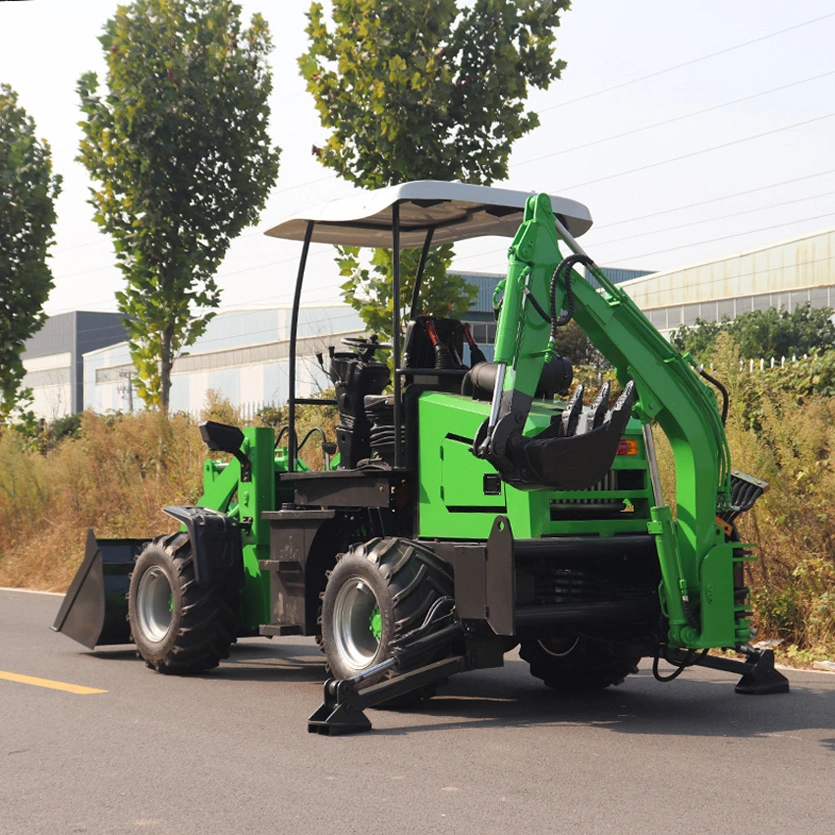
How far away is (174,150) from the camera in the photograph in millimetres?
17453

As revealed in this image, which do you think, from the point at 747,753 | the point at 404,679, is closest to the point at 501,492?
the point at 404,679

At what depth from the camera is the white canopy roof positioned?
8.38 metres

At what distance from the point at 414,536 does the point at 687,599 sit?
6.23 ft

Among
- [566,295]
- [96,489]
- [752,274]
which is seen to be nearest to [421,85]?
[566,295]

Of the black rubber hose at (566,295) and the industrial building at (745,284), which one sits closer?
the black rubber hose at (566,295)

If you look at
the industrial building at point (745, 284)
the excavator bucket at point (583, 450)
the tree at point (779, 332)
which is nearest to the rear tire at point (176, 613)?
the excavator bucket at point (583, 450)

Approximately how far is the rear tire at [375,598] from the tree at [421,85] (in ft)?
17.3

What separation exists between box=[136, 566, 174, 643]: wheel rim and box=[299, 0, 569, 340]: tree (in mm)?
4194

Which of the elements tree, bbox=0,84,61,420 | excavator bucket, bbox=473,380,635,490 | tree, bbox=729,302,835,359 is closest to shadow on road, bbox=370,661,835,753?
excavator bucket, bbox=473,380,635,490

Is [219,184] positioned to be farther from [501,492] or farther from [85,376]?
[85,376]

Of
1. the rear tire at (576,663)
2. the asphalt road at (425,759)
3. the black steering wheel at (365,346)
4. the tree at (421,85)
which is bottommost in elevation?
the asphalt road at (425,759)

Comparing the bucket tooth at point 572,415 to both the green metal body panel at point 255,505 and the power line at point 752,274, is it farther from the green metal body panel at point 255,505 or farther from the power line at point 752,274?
the power line at point 752,274

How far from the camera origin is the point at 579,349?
38.1 m

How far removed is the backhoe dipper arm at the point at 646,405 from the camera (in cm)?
728
